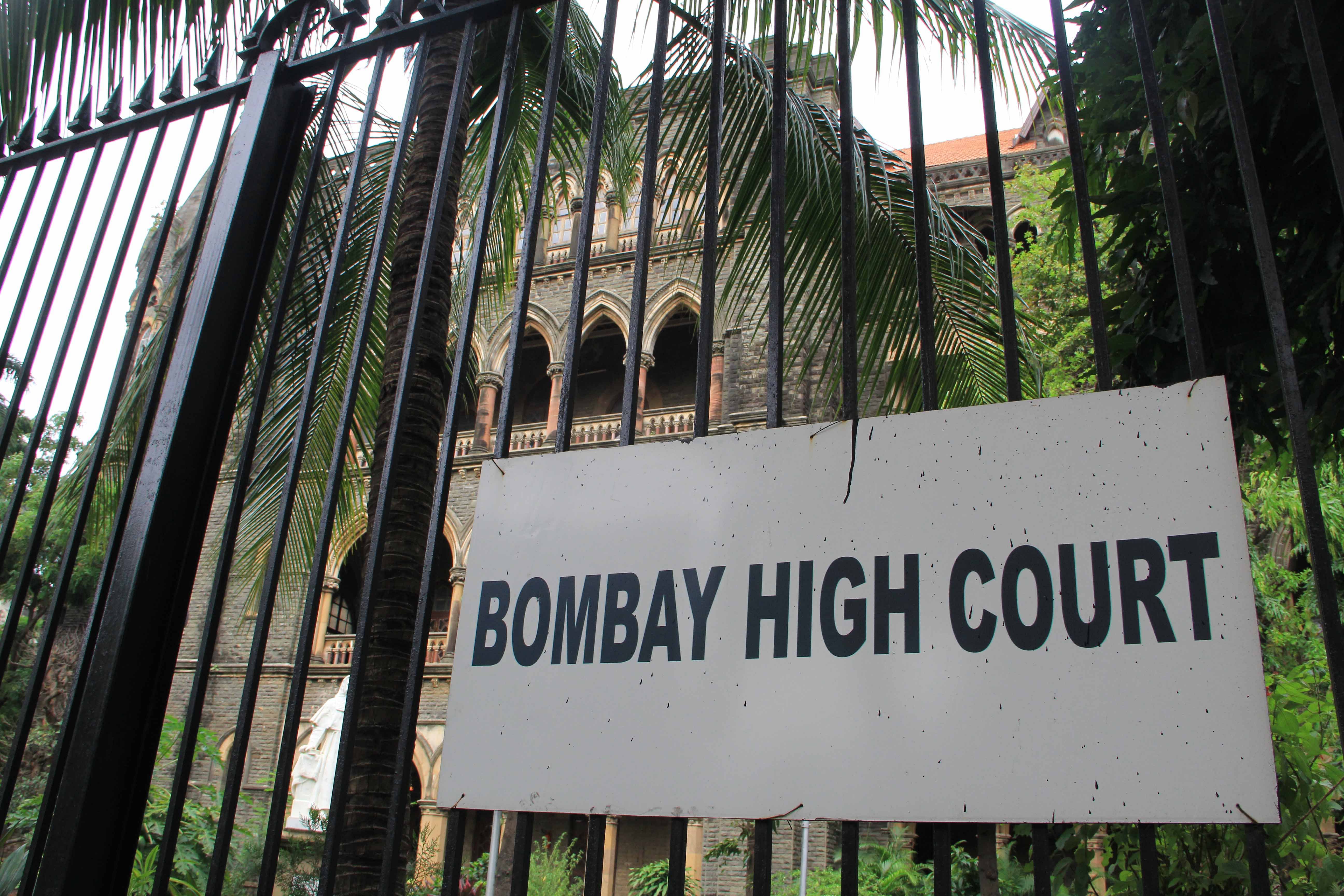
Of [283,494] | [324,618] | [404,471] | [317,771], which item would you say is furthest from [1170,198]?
[324,618]

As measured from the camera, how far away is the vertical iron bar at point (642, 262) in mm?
1349

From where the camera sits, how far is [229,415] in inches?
64.8

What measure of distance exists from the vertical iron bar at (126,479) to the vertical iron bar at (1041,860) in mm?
1255

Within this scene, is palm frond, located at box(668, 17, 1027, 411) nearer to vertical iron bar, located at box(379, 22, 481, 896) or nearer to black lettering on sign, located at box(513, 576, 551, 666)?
vertical iron bar, located at box(379, 22, 481, 896)

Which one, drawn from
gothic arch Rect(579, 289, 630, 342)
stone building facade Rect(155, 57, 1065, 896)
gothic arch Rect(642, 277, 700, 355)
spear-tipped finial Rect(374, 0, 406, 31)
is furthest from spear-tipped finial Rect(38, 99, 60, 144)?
gothic arch Rect(579, 289, 630, 342)

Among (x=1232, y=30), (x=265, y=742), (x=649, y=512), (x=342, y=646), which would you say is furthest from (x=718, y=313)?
(x=649, y=512)

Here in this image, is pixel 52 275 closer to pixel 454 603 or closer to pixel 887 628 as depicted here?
pixel 887 628

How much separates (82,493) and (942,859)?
5.00 ft

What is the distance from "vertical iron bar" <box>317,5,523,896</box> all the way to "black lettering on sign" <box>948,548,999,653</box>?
0.69m

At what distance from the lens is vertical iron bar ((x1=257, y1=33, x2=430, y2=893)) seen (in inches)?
50.4

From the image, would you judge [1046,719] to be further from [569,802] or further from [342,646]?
[342,646]

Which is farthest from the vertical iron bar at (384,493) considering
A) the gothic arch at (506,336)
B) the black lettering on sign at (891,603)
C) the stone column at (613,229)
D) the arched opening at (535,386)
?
the arched opening at (535,386)

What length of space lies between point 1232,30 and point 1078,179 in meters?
1.38

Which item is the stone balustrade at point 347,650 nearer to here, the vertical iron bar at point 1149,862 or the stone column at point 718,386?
the stone column at point 718,386
